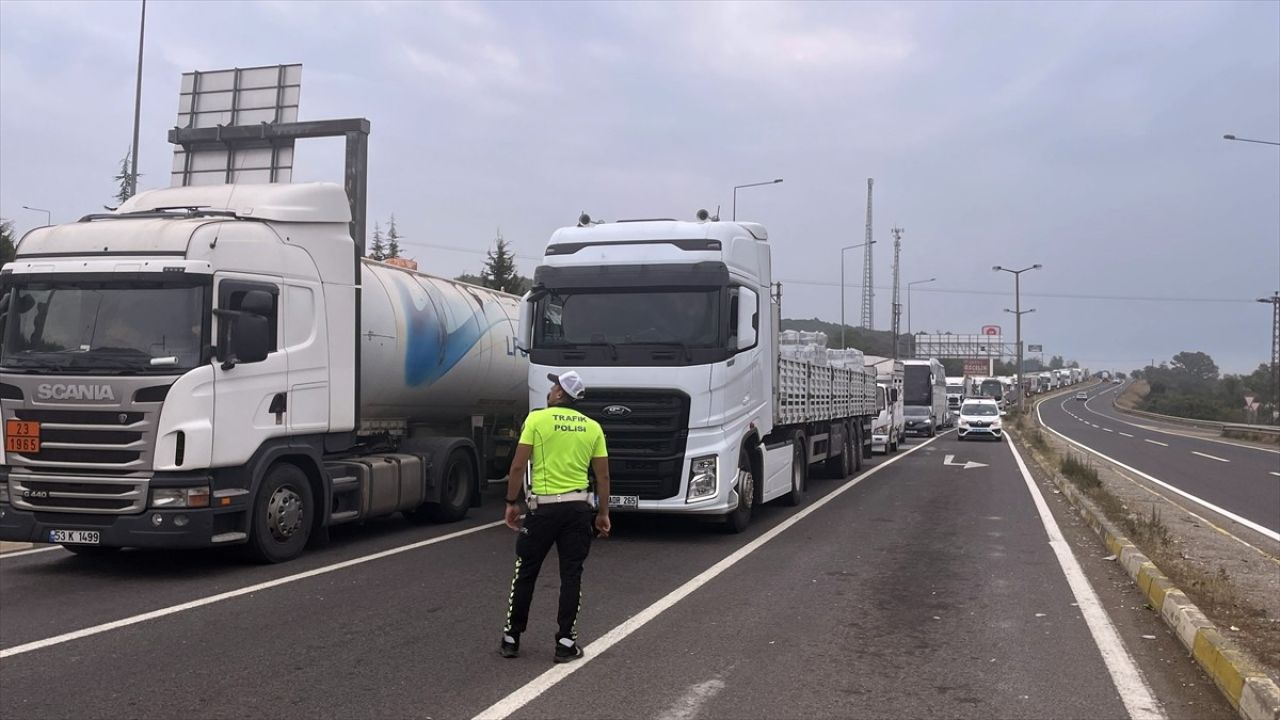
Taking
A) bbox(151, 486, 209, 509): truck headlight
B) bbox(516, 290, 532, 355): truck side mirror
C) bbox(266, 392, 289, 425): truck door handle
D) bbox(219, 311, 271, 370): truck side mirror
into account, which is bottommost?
bbox(151, 486, 209, 509): truck headlight

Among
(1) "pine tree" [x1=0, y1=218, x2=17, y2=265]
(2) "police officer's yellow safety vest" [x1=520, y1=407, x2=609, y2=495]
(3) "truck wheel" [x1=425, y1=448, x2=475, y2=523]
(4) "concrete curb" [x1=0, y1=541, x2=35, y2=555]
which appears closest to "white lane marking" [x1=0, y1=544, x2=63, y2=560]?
(4) "concrete curb" [x1=0, y1=541, x2=35, y2=555]

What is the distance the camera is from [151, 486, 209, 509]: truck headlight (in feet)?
29.2

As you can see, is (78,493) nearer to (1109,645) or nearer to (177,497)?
(177,497)

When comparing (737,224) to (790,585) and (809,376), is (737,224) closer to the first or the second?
(809,376)

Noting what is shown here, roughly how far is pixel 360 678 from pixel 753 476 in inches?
292

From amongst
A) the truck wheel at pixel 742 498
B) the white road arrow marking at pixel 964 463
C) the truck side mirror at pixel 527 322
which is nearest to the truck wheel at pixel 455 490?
the truck side mirror at pixel 527 322

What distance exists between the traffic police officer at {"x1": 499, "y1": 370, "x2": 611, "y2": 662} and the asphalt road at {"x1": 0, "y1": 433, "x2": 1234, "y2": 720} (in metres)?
0.28

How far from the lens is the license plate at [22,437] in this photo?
8.93 metres

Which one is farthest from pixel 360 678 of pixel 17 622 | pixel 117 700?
pixel 17 622

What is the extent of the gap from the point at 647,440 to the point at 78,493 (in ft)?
17.8

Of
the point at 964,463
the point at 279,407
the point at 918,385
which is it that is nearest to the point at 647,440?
the point at 279,407

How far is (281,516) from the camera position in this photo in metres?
10.1

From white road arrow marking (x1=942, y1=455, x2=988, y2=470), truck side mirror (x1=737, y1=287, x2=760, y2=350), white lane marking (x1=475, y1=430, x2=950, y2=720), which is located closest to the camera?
white lane marking (x1=475, y1=430, x2=950, y2=720)

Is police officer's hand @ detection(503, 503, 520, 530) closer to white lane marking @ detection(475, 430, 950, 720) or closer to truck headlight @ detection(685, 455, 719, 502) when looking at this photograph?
white lane marking @ detection(475, 430, 950, 720)
